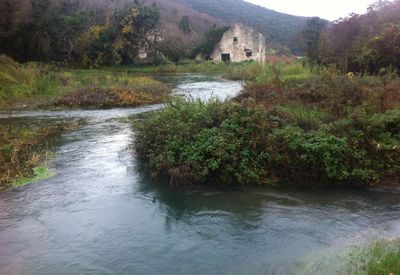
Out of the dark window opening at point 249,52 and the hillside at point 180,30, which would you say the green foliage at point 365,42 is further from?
the dark window opening at point 249,52

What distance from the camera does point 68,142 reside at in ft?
43.2

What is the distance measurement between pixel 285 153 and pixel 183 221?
2.96 m

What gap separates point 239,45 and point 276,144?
46679mm

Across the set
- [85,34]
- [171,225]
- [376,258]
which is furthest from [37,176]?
[85,34]

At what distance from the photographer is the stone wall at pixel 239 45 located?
54.3m

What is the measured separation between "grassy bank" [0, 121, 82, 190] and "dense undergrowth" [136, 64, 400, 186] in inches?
103

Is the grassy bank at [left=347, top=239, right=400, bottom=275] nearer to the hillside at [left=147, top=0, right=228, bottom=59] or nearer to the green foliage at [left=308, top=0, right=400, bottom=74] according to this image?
the green foliage at [left=308, top=0, right=400, bottom=74]

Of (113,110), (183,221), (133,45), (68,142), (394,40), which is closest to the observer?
(183,221)

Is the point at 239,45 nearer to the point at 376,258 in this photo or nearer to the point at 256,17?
the point at 376,258

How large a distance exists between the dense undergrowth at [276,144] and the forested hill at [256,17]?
7523 centimetres

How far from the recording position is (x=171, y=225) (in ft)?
24.6

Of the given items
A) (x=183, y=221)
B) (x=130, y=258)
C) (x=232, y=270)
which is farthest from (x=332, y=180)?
(x=130, y=258)

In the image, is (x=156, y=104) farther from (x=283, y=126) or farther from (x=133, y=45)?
(x=133, y=45)

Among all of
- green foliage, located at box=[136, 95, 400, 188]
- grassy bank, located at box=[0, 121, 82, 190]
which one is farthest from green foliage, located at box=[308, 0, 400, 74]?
grassy bank, located at box=[0, 121, 82, 190]
